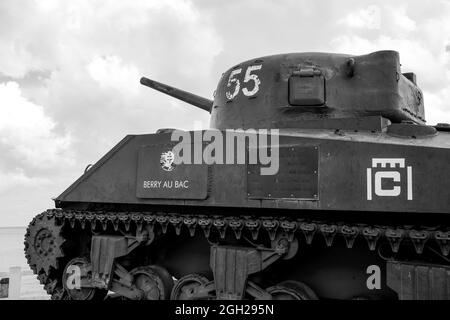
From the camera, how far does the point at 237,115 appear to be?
29.9ft

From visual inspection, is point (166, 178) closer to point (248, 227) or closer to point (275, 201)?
point (248, 227)

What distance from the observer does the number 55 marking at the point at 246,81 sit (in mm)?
9000

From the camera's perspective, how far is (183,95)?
12094 mm

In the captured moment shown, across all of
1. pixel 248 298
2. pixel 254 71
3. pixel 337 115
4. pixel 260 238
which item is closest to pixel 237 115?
pixel 254 71

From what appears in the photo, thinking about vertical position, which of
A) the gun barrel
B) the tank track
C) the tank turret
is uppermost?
the gun barrel

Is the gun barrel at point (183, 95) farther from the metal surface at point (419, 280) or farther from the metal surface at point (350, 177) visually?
the metal surface at point (419, 280)

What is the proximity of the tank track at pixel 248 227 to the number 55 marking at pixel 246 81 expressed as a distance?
7.95 ft

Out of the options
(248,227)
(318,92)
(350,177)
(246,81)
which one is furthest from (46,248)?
(350,177)

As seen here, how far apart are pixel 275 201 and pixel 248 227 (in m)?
0.53

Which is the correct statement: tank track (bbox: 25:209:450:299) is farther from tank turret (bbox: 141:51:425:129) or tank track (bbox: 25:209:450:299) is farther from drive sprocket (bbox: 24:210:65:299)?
tank turret (bbox: 141:51:425:129)

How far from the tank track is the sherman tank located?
0.02m

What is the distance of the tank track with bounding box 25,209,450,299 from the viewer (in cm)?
634

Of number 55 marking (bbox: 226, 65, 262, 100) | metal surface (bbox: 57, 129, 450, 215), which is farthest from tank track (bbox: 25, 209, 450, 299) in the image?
number 55 marking (bbox: 226, 65, 262, 100)

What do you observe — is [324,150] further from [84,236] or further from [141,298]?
[84,236]
